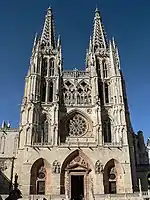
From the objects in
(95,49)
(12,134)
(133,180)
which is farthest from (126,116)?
(12,134)

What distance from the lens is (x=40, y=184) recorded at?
2550cm

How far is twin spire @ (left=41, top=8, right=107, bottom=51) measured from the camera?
3697cm

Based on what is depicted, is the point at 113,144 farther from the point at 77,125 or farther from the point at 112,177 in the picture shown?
the point at 77,125

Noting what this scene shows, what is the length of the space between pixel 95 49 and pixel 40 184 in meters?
21.5

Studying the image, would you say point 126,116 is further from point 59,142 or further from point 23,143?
point 23,143

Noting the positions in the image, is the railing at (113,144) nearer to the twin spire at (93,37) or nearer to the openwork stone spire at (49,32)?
the twin spire at (93,37)

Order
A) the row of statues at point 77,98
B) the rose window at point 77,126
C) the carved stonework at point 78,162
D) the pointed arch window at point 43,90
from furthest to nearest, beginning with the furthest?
the pointed arch window at point 43,90 → the row of statues at point 77,98 → the rose window at point 77,126 → the carved stonework at point 78,162

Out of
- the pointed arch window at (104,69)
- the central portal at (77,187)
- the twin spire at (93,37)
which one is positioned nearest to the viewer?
the central portal at (77,187)

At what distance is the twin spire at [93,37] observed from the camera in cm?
3697

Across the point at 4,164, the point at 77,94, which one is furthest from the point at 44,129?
the point at 77,94

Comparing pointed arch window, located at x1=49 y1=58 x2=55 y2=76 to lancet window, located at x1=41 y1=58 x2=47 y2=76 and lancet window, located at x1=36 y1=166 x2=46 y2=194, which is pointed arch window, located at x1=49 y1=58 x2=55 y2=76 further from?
lancet window, located at x1=36 y1=166 x2=46 y2=194

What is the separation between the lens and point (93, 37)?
38.4 metres

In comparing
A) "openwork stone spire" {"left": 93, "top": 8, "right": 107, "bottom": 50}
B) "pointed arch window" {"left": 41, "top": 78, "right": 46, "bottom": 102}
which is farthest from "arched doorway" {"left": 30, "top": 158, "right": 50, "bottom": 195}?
"openwork stone spire" {"left": 93, "top": 8, "right": 107, "bottom": 50}

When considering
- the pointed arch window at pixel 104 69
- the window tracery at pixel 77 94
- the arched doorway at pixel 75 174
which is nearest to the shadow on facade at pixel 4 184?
the arched doorway at pixel 75 174
